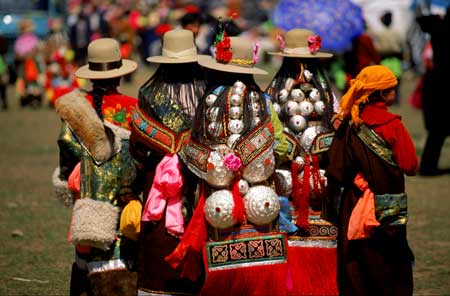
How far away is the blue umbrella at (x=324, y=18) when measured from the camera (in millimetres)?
10680

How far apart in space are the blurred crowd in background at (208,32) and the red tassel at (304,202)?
3.06 feet

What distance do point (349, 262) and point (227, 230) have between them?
2.71ft

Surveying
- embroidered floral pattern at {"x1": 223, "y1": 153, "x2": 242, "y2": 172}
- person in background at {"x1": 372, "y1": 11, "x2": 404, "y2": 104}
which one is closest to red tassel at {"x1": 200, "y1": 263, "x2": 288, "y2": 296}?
embroidered floral pattern at {"x1": 223, "y1": 153, "x2": 242, "y2": 172}

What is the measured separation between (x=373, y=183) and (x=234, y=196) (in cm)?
88

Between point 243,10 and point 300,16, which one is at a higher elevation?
point 300,16

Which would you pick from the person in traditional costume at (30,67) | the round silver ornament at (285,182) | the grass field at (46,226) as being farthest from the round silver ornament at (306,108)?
the person in traditional costume at (30,67)

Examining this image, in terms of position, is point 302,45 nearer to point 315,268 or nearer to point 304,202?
point 304,202

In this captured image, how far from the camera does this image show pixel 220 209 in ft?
19.2

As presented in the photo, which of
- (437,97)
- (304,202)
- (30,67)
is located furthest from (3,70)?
(304,202)

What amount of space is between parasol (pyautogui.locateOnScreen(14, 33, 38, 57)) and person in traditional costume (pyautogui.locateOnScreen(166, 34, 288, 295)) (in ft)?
56.7

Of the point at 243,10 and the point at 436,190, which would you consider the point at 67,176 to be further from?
the point at 243,10

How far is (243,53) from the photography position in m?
6.18

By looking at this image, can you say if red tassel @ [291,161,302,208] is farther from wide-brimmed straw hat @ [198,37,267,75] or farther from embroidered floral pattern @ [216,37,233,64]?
embroidered floral pattern @ [216,37,233,64]

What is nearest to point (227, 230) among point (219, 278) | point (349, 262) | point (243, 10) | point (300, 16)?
point (219, 278)
